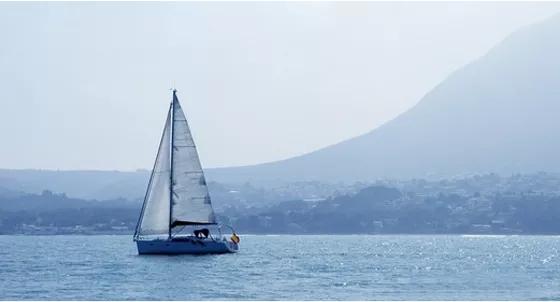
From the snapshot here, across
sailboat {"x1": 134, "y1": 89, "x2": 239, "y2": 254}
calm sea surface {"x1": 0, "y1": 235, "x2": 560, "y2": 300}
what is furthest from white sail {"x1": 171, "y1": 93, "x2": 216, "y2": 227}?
calm sea surface {"x1": 0, "y1": 235, "x2": 560, "y2": 300}

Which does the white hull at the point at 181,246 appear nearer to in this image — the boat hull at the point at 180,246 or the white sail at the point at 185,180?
the boat hull at the point at 180,246

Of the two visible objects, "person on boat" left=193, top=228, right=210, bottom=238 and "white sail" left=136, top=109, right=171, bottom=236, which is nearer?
"white sail" left=136, top=109, right=171, bottom=236

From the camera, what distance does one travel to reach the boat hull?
7394cm

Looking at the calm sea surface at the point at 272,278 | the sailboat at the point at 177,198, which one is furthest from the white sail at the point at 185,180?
the calm sea surface at the point at 272,278

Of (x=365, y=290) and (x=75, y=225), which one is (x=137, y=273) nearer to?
(x=365, y=290)

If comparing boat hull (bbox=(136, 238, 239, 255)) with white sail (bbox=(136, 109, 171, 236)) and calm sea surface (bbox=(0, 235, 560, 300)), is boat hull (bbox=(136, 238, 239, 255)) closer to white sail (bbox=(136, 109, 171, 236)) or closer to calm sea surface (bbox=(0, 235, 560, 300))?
calm sea surface (bbox=(0, 235, 560, 300))

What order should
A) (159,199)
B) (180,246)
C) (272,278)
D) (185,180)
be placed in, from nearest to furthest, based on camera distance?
(272,278)
(180,246)
(185,180)
(159,199)

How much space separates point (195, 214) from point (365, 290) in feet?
75.5

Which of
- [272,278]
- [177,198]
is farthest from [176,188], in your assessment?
[272,278]

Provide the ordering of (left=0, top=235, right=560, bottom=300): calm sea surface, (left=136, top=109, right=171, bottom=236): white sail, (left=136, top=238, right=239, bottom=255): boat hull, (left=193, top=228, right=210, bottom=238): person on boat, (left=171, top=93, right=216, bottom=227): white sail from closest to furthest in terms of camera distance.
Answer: (left=0, top=235, right=560, bottom=300): calm sea surface < (left=136, top=238, right=239, bottom=255): boat hull < (left=171, top=93, right=216, bottom=227): white sail < (left=136, top=109, right=171, bottom=236): white sail < (left=193, top=228, right=210, bottom=238): person on boat

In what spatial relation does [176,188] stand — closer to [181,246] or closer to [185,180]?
[185,180]

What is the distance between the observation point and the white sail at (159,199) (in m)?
75.3

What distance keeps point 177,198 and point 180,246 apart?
2.73 metres

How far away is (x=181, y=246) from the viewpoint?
74.1 m
